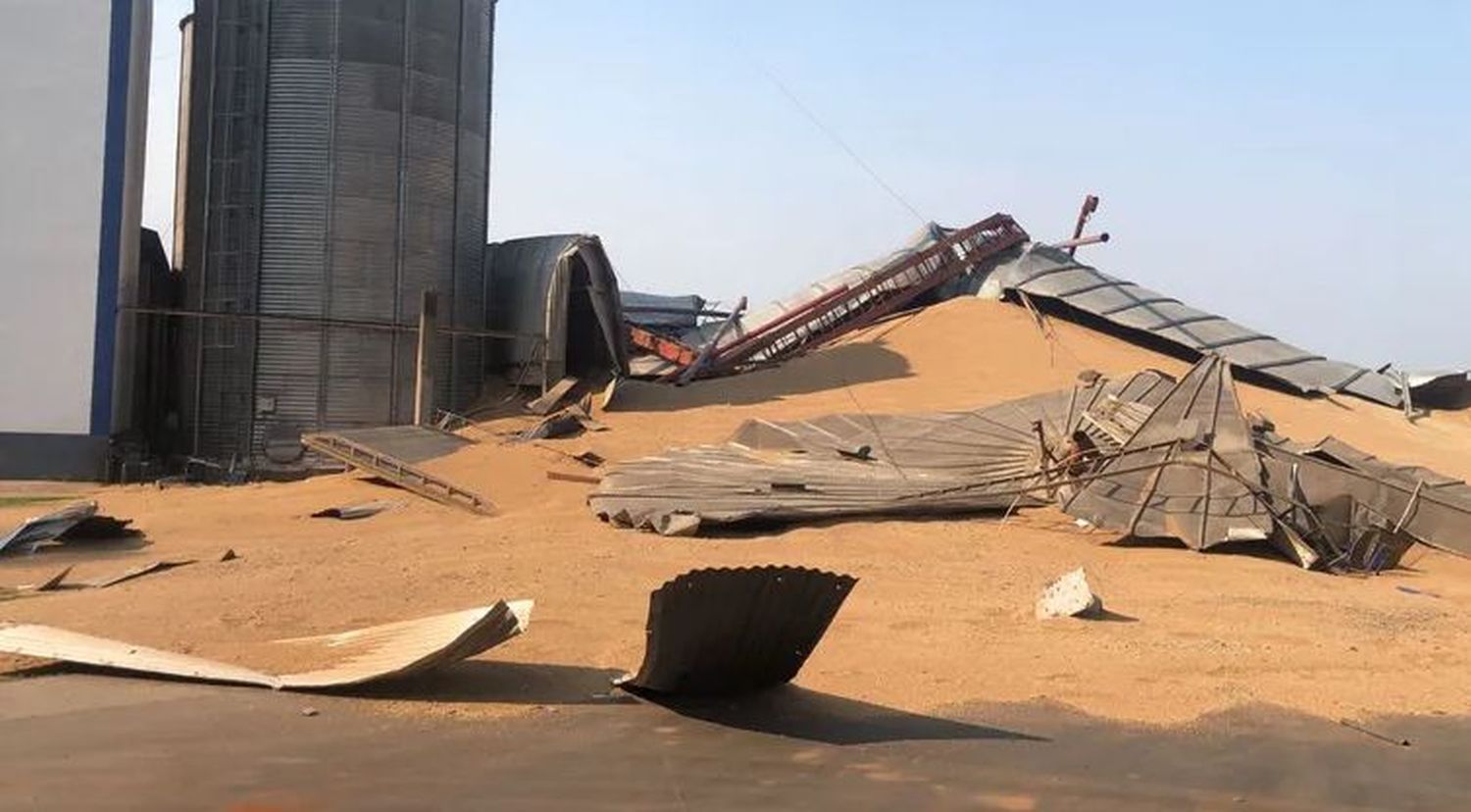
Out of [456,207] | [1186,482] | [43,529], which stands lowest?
[43,529]

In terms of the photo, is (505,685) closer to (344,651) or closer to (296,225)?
(344,651)

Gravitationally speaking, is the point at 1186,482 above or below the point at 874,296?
below

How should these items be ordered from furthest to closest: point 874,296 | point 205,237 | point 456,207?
1. point 874,296
2. point 456,207
3. point 205,237

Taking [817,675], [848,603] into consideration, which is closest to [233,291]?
[848,603]

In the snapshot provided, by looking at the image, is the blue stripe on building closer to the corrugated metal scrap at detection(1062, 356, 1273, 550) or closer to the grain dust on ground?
the grain dust on ground

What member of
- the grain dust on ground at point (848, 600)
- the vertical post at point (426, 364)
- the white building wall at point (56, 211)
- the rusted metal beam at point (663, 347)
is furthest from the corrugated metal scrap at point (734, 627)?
the rusted metal beam at point (663, 347)

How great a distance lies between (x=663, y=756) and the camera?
550 centimetres

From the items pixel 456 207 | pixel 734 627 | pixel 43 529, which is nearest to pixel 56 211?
pixel 456 207

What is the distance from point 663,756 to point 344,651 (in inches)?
99.8

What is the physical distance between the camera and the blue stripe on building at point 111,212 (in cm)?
2212

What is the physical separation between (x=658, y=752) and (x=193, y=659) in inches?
115

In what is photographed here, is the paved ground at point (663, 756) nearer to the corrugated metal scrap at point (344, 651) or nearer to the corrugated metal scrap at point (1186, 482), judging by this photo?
the corrugated metal scrap at point (344, 651)

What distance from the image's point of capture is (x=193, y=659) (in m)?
6.69

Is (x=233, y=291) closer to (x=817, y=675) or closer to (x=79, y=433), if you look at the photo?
(x=79, y=433)
